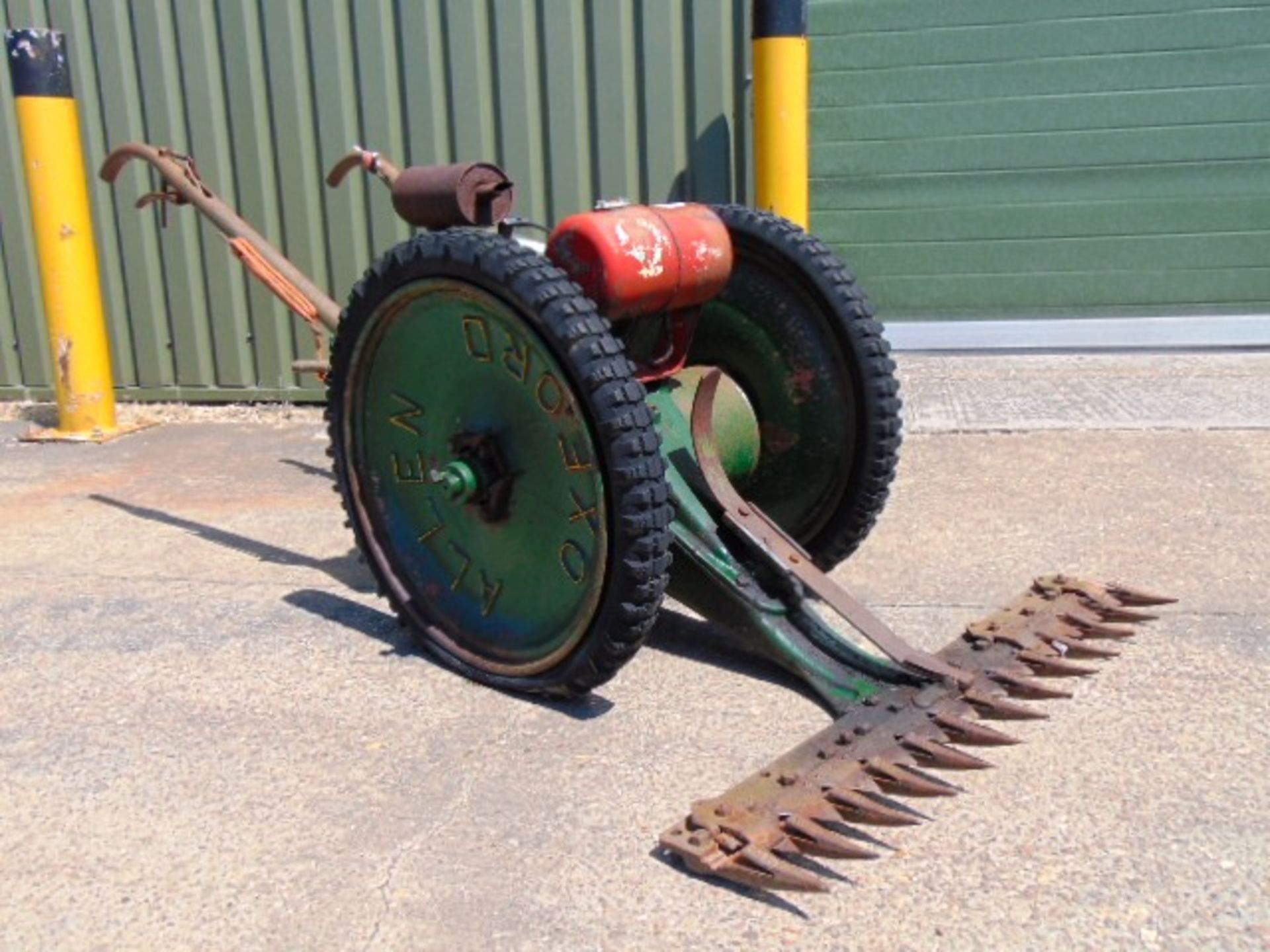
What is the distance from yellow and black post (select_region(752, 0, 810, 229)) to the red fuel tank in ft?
9.61

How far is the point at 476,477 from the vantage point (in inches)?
116

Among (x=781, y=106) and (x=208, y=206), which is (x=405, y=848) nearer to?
(x=208, y=206)

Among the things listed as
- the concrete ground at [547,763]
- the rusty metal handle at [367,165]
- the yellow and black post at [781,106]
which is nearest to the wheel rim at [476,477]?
the concrete ground at [547,763]

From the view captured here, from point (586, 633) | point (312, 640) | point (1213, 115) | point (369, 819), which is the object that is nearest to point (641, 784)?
point (586, 633)

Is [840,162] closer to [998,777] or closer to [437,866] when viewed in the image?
[998,777]

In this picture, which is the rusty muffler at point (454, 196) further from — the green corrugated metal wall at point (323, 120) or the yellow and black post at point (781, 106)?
the green corrugated metal wall at point (323, 120)

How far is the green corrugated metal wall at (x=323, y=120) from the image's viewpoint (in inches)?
241

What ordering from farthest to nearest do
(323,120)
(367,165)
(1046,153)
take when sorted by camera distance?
(1046,153) < (323,120) < (367,165)

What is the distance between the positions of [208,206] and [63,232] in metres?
1.89

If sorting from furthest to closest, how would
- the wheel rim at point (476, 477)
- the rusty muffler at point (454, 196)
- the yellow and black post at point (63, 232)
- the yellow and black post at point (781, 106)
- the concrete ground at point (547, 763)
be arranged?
the yellow and black post at point (63, 232) → the yellow and black post at point (781, 106) → the rusty muffler at point (454, 196) → the wheel rim at point (476, 477) → the concrete ground at point (547, 763)

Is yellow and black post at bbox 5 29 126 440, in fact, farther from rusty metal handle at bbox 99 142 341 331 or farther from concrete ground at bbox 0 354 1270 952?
concrete ground at bbox 0 354 1270 952

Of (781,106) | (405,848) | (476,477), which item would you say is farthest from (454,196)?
(781,106)

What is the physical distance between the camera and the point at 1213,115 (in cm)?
643

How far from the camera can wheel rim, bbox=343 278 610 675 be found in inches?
109
